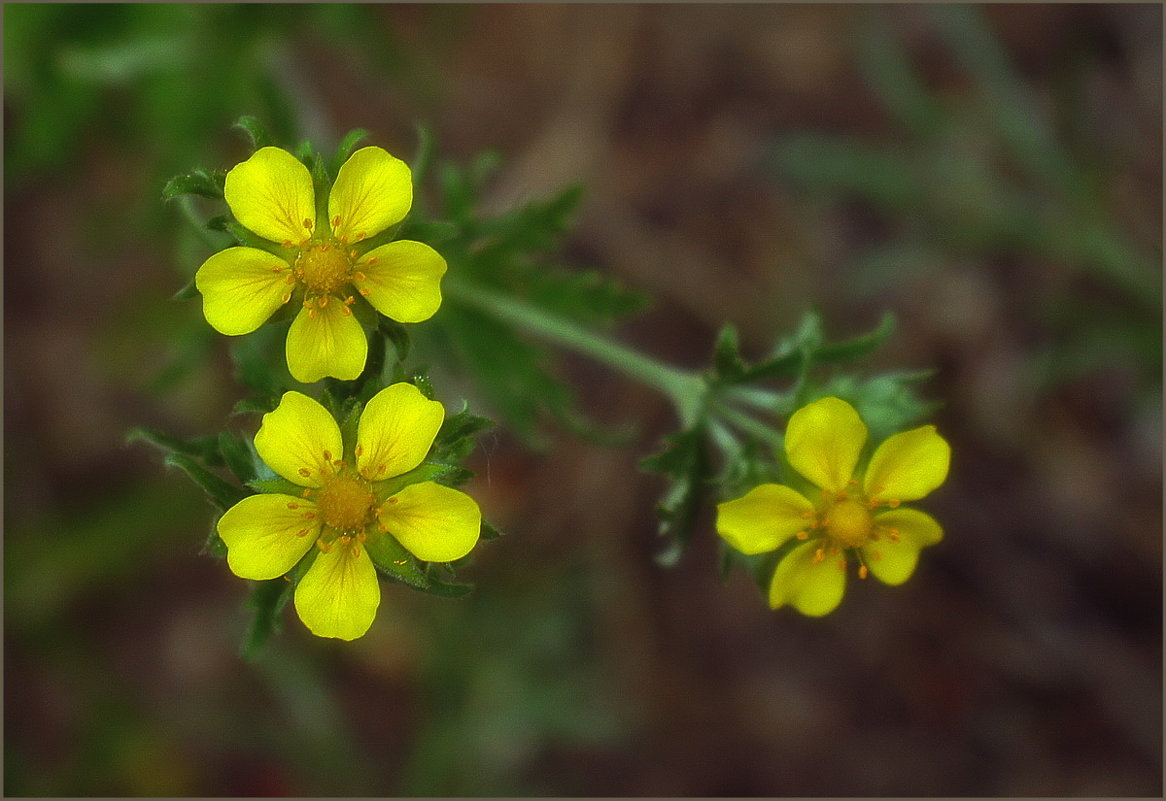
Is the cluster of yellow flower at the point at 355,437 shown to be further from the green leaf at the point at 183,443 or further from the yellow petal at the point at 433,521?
the green leaf at the point at 183,443

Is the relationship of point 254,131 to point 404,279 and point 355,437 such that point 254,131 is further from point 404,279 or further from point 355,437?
point 355,437

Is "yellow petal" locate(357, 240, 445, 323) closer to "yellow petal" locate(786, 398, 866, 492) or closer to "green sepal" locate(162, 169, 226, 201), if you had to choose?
"green sepal" locate(162, 169, 226, 201)

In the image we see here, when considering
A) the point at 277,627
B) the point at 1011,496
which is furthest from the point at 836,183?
the point at 277,627

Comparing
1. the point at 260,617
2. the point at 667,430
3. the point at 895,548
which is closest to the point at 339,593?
the point at 260,617

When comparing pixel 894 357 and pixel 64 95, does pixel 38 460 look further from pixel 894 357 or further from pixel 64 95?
pixel 894 357

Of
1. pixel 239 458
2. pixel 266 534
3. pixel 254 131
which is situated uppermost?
pixel 254 131

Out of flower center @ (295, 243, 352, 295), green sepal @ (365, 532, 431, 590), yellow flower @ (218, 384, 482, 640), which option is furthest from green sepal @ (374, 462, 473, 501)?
flower center @ (295, 243, 352, 295)
